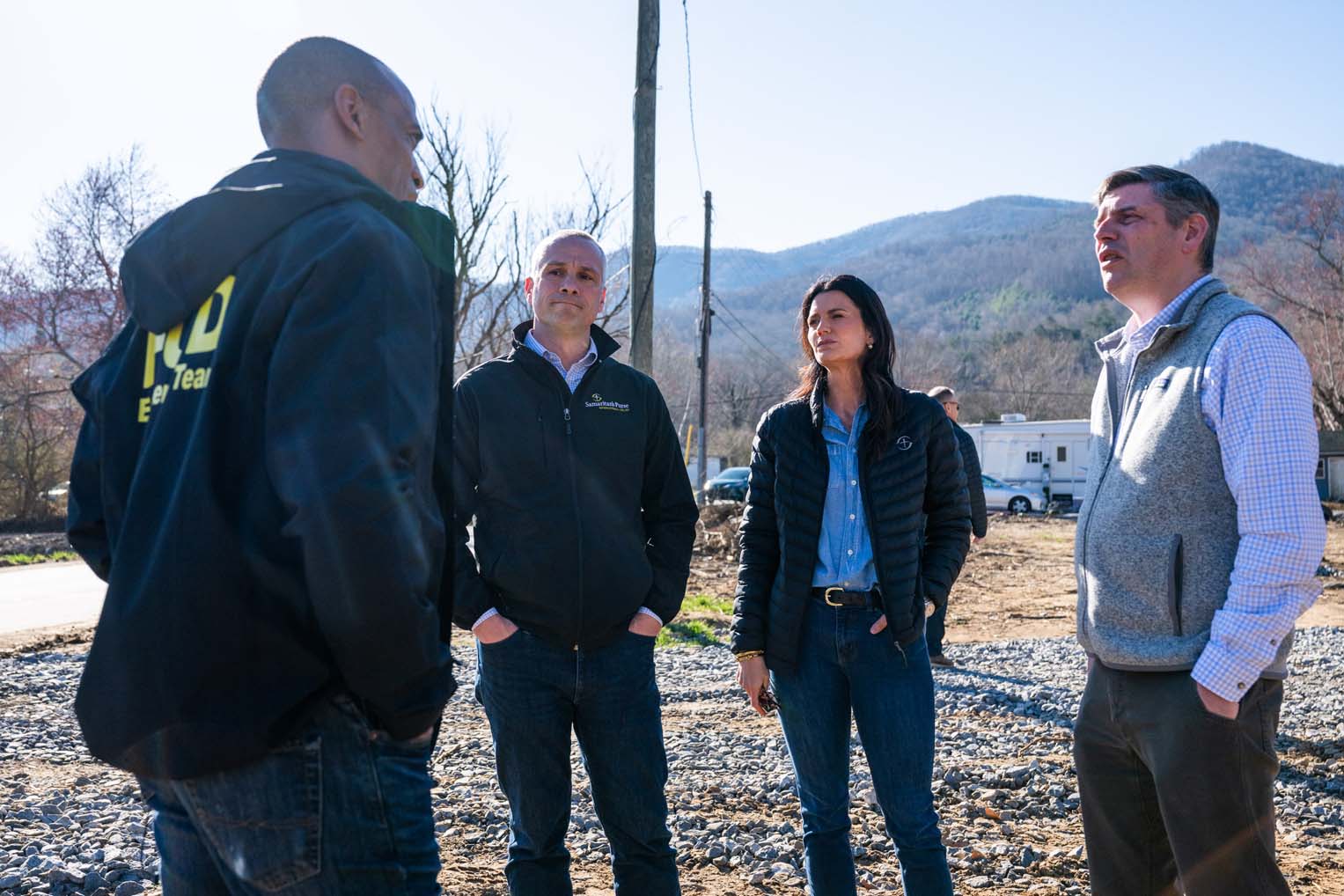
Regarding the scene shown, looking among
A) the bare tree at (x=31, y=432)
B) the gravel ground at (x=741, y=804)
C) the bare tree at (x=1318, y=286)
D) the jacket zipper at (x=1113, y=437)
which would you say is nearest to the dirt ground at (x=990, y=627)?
the gravel ground at (x=741, y=804)

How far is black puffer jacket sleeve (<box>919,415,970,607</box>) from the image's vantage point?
3.30 m

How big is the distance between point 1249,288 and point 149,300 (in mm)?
50339

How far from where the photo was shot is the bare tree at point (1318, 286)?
41881 mm

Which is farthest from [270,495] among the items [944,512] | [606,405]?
[944,512]

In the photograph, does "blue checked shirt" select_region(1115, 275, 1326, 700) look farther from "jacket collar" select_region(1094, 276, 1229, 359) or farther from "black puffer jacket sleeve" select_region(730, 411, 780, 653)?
"black puffer jacket sleeve" select_region(730, 411, 780, 653)

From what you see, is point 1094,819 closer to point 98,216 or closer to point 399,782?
point 399,782

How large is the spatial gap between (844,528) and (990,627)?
31.6 ft

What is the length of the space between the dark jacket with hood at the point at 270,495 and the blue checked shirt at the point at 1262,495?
1.77m

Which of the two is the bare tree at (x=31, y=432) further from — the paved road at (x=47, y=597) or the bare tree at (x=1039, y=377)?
the bare tree at (x=1039, y=377)

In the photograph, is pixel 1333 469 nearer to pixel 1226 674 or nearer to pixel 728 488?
pixel 728 488

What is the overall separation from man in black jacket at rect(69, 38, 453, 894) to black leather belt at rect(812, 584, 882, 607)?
5.26 ft

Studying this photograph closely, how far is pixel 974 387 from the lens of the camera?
86938mm

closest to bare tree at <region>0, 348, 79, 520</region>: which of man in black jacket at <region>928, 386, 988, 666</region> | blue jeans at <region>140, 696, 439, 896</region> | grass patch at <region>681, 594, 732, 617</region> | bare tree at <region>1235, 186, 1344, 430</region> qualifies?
grass patch at <region>681, 594, 732, 617</region>

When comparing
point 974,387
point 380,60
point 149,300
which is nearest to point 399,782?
point 149,300
